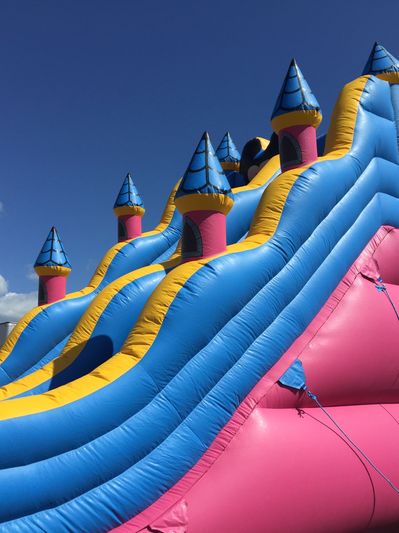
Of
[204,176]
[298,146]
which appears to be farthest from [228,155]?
[204,176]

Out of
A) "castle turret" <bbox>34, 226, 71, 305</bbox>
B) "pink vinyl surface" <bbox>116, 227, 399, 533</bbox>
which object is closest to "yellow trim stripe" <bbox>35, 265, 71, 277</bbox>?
"castle turret" <bbox>34, 226, 71, 305</bbox>

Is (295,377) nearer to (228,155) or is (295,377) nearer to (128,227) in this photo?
(128,227)

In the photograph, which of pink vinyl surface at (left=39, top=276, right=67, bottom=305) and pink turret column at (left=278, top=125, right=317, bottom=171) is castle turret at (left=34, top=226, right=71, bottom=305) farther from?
pink turret column at (left=278, top=125, right=317, bottom=171)

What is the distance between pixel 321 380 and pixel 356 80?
3007 millimetres

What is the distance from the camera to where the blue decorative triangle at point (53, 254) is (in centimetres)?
527

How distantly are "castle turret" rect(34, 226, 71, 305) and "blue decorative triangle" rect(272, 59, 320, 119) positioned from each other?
2.82 meters

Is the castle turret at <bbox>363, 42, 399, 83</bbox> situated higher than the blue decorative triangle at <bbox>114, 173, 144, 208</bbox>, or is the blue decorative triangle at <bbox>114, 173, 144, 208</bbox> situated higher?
the castle turret at <bbox>363, 42, 399, 83</bbox>

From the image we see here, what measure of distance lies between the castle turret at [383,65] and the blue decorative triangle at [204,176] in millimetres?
2779

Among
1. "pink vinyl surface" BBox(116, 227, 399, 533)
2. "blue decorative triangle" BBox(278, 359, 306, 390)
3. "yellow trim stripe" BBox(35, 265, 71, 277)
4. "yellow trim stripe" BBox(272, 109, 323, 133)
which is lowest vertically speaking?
"pink vinyl surface" BBox(116, 227, 399, 533)

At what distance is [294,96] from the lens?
12.7ft

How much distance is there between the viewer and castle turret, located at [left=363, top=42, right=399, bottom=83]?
505cm

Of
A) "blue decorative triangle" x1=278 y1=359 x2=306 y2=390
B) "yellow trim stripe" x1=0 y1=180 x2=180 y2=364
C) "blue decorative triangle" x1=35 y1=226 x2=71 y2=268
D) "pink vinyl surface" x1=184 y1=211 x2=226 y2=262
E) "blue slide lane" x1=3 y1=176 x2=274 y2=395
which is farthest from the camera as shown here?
"blue decorative triangle" x1=35 y1=226 x2=71 y2=268

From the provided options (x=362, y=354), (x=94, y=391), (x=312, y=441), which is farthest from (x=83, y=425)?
(x=362, y=354)

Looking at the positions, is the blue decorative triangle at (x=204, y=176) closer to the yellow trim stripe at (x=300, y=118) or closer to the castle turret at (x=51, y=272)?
the yellow trim stripe at (x=300, y=118)
